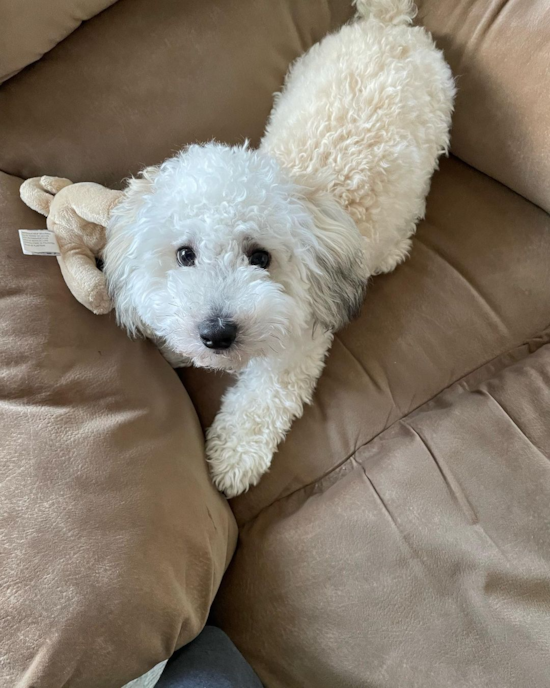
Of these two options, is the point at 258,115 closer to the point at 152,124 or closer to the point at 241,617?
the point at 152,124

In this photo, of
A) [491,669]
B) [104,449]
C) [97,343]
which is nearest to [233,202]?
[97,343]

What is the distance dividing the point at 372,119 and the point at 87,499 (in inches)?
42.0

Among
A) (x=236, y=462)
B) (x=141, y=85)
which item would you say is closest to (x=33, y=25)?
(x=141, y=85)

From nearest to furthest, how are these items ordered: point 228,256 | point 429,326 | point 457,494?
point 228,256 → point 457,494 → point 429,326

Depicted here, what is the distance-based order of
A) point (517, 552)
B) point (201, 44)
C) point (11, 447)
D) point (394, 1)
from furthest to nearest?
point (394, 1), point (201, 44), point (517, 552), point (11, 447)

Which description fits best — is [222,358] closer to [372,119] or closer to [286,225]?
[286,225]

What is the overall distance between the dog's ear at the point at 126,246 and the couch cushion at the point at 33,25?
36 centimetres

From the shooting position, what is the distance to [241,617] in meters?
1.12

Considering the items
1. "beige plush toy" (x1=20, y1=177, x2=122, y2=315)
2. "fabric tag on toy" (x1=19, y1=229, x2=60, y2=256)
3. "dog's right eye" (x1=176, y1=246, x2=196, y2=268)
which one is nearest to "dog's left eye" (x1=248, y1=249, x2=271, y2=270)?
"dog's right eye" (x1=176, y1=246, x2=196, y2=268)

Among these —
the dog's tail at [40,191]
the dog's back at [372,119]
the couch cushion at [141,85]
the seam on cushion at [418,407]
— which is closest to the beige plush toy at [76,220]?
the dog's tail at [40,191]

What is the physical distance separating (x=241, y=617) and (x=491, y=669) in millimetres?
533

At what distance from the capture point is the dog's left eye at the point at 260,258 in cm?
106

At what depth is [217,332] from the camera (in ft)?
3.08

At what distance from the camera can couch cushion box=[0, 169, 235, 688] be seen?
802 millimetres
